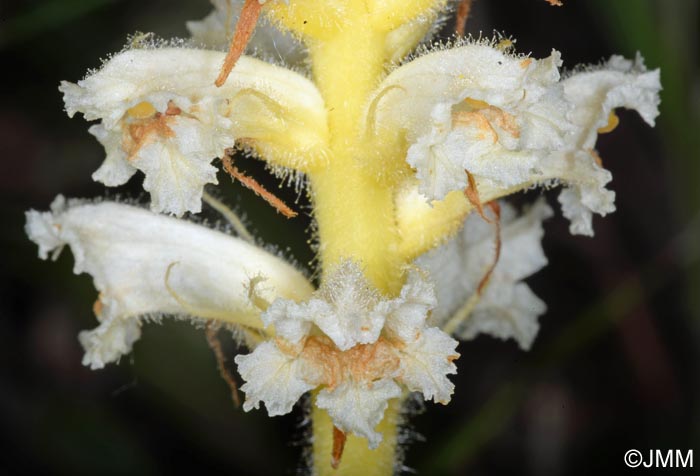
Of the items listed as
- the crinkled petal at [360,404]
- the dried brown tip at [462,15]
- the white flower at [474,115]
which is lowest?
the crinkled petal at [360,404]

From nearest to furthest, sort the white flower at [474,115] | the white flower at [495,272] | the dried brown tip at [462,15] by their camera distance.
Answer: the white flower at [474,115]
the dried brown tip at [462,15]
the white flower at [495,272]

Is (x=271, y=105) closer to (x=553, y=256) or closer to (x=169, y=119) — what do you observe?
(x=169, y=119)

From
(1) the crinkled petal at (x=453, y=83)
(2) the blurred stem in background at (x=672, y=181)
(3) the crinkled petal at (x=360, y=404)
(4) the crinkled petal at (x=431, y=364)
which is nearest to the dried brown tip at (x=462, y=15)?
(1) the crinkled petal at (x=453, y=83)

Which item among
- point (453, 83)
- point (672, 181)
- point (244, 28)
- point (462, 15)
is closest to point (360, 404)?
point (453, 83)

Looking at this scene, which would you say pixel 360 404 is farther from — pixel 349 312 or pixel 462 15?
pixel 462 15

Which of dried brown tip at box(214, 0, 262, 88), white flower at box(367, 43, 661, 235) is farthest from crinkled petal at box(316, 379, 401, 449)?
dried brown tip at box(214, 0, 262, 88)

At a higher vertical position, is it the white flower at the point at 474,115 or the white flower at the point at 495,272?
the white flower at the point at 474,115

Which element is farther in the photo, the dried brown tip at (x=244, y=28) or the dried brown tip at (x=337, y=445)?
the dried brown tip at (x=337, y=445)

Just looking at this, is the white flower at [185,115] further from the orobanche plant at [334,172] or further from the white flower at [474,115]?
the white flower at [474,115]

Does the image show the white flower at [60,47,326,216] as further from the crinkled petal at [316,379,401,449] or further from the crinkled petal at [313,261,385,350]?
the crinkled petal at [316,379,401,449]
